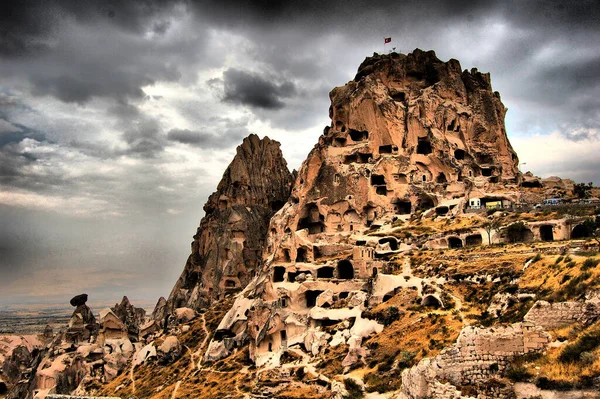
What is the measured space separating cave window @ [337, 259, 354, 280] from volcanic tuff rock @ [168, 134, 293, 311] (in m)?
31.3

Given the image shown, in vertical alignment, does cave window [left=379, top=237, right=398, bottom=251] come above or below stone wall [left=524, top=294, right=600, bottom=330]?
above

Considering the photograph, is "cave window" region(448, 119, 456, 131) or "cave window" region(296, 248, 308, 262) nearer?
"cave window" region(296, 248, 308, 262)

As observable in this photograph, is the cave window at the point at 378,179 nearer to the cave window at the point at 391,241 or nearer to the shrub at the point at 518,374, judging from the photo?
the cave window at the point at 391,241

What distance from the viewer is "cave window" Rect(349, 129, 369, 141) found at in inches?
3066

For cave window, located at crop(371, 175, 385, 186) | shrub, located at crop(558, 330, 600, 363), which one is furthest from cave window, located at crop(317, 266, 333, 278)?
shrub, located at crop(558, 330, 600, 363)

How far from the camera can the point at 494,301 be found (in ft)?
102

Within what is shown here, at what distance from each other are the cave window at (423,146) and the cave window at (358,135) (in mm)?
7178

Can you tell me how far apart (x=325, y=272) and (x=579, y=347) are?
42381 millimetres

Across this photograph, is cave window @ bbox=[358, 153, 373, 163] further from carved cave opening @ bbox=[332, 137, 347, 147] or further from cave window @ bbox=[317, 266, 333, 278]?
cave window @ bbox=[317, 266, 333, 278]

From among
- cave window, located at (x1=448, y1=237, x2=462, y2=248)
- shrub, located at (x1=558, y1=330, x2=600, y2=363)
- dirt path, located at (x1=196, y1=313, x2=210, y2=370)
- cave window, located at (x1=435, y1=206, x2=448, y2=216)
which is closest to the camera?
shrub, located at (x1=558, y1=330, x2=600, y2=363)

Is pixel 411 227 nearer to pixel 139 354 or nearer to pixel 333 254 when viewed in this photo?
pixel 333 254

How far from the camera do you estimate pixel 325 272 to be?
5691 centimetres

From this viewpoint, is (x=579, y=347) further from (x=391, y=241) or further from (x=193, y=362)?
(x=193, y=362)

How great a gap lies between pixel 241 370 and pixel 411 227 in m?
24.4
